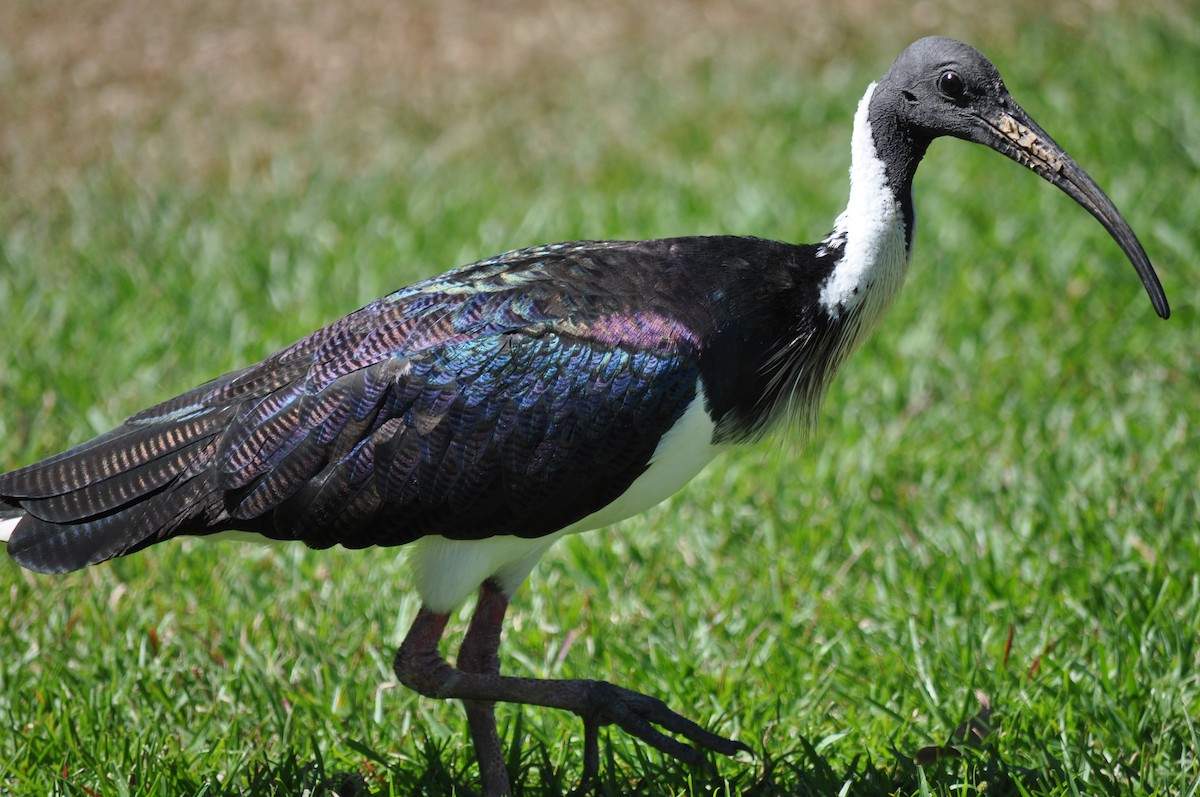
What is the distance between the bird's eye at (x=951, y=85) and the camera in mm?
3658

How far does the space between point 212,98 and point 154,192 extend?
1.49 m

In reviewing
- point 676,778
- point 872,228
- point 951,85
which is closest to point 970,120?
point 951,85

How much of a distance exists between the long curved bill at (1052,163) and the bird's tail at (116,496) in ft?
7.05

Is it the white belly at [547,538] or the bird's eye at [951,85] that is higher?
the bird's eye at [951,85]

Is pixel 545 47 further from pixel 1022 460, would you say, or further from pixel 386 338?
pixel 386 338

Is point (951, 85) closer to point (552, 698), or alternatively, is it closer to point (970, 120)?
point (970, 120)

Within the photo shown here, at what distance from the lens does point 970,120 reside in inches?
144

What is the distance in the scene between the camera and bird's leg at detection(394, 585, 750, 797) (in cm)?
346

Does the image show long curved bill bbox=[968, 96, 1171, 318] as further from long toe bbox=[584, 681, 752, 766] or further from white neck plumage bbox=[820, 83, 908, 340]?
long toe bbox=[584, 681, 752, 766]

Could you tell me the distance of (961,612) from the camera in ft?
14.8

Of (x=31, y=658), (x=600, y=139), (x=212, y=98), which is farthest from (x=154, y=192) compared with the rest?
(x=31, y=658)

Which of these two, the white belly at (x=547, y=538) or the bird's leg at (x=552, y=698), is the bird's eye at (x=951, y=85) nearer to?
the white belly at (x=547, y=538)

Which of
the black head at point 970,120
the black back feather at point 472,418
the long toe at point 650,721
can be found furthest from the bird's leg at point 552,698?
the black head at point 970,120

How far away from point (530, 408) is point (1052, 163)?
4.89 feet
